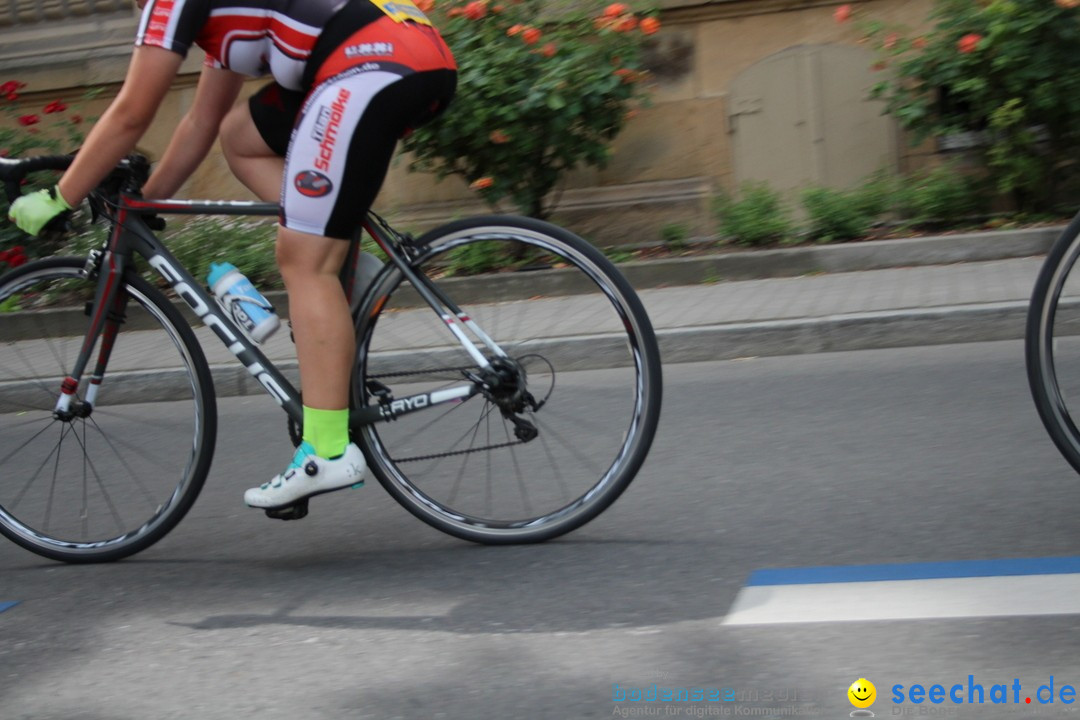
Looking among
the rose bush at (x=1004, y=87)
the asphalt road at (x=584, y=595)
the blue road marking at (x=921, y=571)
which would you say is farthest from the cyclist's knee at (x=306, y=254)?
the rose bush at (x=1004, y=87)

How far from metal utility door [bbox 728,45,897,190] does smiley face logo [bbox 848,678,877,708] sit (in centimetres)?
854

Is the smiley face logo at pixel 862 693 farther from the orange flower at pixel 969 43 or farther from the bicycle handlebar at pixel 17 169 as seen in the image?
the orange flower at pixel 969 43

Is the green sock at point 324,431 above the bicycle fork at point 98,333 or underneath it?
underneath

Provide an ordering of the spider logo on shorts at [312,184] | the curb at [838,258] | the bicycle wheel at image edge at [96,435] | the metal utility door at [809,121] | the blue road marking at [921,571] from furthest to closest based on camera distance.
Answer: the metal utility door at [809,121] < the curb at [838,258] < the bicycle wheel at image edge at [96,435] < the spider logo on shorts at [312,184] < the blue road marking at [921,571]

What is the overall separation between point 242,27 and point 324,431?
115cm

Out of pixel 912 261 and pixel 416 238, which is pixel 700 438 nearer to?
pixel 416 238

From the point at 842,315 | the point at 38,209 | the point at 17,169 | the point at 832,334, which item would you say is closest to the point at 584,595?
the point at 38,209

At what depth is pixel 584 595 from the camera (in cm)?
358

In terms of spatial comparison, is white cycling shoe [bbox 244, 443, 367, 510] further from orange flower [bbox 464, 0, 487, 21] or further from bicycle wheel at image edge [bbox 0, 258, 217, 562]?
orange flower [bbox 464, 0, 487, 21]

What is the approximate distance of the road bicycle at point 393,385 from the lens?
395 centimetres

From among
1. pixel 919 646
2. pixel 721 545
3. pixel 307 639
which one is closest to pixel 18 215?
pixel 307 639

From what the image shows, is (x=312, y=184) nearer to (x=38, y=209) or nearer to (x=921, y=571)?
(x=38, y=209)

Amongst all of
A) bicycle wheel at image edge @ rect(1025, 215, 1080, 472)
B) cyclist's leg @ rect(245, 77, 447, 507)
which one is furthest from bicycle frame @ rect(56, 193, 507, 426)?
bicycle wheel at image edge @ rect(1025, 215, 1080, 472)

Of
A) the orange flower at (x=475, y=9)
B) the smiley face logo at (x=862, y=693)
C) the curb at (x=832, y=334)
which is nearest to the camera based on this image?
the smiley face logo at (x=862, y=693)
